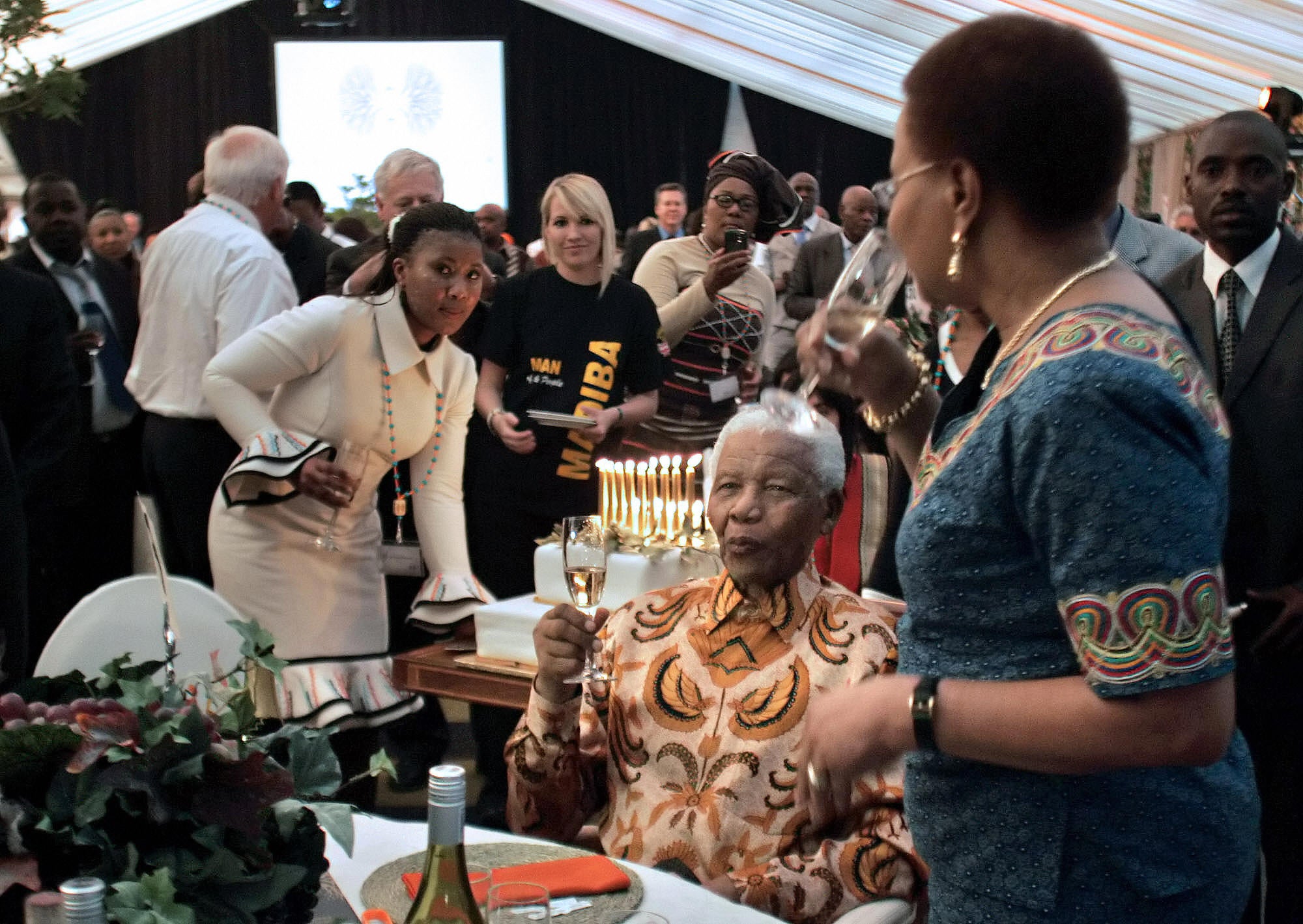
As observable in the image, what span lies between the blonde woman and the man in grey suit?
64.8 inches

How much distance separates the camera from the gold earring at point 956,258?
3.88 feet

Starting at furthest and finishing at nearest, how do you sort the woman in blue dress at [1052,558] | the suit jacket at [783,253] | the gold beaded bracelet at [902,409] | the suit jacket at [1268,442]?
the suit jacket at [783,253] → the suit jacket at [1268,442] → the gold beaded bracelet at [902,409] → the woman in blue dress at [1052,558]

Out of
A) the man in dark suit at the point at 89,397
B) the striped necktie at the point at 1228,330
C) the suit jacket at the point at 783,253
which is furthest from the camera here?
the suit jacket at the point at 783,253

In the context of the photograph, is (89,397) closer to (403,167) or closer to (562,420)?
(403,167)

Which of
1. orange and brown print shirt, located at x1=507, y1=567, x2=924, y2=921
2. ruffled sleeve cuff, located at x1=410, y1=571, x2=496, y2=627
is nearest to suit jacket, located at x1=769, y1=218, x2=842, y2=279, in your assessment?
ruffled sleeve cuff, located at x1=410, y1=571, x2=496, y2=627

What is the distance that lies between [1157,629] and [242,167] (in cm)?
347

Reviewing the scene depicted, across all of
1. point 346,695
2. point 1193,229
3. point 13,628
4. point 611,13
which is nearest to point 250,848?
point 13,628

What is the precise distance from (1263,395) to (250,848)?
7.56 feet

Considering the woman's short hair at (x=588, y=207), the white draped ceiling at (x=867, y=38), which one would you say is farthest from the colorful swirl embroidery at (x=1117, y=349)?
the white draped ceiling at (x=867, y=38)

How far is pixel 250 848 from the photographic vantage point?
1179mm

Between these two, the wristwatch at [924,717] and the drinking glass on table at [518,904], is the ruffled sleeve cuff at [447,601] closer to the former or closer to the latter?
the drinking glass on table at [518,904]

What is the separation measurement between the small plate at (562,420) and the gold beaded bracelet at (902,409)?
2437mm

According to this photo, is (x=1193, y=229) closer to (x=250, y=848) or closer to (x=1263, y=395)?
(x=1263, y=395)

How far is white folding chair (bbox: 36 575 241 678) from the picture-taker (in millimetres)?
2395
